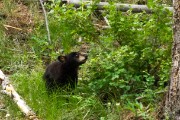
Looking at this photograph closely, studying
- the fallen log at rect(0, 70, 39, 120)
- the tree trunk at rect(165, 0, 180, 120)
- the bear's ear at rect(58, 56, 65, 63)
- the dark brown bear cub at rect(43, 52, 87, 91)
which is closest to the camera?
the tree trunk at rect(165, 0, 180, 120)

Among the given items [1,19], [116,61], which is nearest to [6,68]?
[1,19]

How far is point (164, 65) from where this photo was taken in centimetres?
681

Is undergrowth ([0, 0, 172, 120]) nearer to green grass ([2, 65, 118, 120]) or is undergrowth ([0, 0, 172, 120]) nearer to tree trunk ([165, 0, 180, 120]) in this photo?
green grass ([2, 65, 118, 120])

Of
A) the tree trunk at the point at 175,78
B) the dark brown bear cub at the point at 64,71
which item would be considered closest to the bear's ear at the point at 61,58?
the dark brown bear cub at the point at 64,71

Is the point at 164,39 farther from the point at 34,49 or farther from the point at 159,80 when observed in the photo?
the point at 34,49

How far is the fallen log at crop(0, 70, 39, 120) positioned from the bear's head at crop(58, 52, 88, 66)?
39.5 inches

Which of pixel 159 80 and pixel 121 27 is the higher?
pixel 121 27

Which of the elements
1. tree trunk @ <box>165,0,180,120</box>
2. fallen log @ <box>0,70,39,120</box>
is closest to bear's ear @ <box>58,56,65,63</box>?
fallen log @ <box>0,70,39,120</box>

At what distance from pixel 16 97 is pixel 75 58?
59.5 inches

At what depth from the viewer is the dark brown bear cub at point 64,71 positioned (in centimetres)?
794

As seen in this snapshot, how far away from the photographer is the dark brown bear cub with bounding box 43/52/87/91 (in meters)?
7.94

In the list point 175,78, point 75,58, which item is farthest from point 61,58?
point 175,78

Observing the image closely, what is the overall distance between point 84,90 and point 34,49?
2.62m

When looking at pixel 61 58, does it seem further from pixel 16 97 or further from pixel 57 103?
pixel 16 97
